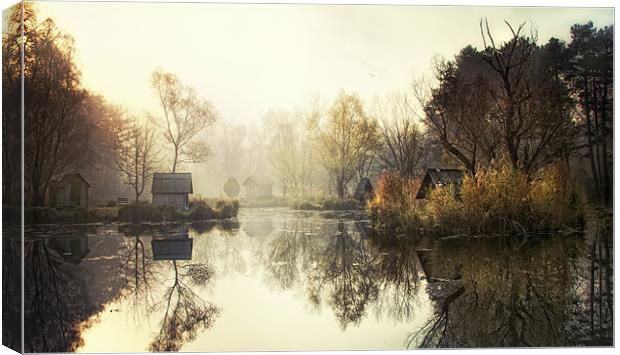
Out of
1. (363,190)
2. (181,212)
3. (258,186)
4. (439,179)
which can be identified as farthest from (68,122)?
(439,179)

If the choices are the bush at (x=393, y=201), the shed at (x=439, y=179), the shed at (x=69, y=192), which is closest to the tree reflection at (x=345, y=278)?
the bush at (x=393, y=201)

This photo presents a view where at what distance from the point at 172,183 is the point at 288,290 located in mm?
1501

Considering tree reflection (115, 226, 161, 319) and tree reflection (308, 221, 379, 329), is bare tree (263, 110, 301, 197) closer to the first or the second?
tree reflection (308, 221, 379, 329)

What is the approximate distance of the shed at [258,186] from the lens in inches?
258

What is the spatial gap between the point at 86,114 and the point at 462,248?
3873 millimetres

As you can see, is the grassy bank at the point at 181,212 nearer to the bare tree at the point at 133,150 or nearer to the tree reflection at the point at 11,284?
the bare tree at the point at 133,150

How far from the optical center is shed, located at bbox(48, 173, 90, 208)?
20.1 ft

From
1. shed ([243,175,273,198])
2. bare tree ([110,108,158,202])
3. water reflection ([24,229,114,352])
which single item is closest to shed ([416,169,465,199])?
shed ([243,175,273,198])

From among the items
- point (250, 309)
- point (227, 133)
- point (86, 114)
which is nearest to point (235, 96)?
point (227, 133)

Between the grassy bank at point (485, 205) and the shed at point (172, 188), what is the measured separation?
6.10 feet

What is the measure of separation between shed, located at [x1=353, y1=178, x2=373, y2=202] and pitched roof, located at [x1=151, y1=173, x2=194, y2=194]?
1.66 metres

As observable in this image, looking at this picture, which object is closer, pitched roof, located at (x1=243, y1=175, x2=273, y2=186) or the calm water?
the calm water

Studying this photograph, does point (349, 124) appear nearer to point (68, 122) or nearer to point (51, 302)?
point (68, 122)

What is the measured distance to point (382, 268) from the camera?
6543 mm
